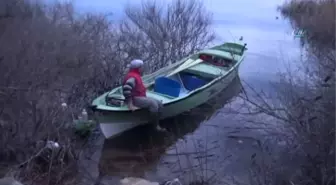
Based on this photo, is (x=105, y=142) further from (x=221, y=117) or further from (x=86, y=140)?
(x=221, y=117)

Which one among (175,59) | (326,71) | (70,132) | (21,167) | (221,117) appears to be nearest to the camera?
(21,167)

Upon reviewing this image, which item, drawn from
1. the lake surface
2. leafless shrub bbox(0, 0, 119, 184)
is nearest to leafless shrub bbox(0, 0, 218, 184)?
leafless shrub bbox(0, 0, 119, 184)

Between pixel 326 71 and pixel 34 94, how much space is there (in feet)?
16.5

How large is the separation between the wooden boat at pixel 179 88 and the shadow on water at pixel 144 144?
34 centimetres

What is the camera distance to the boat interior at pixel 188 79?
37.2ft

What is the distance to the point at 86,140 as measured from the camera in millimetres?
9773

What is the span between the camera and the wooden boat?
9.78 metres

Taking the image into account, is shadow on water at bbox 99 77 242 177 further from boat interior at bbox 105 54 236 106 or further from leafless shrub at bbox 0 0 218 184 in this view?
leafless shrub at bbox 0 0 218 184

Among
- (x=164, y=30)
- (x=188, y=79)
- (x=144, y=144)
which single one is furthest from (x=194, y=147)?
(x=164, y=30)

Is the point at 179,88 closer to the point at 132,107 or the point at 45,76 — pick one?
the point at 132,107

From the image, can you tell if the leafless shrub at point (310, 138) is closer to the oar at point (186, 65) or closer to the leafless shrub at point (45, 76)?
the leafless shrub at point (45, 76)

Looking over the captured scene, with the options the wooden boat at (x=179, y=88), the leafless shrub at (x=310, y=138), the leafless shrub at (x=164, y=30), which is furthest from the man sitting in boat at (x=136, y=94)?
the leafless shrub at (x=164, y=30)

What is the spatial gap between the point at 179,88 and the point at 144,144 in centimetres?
196

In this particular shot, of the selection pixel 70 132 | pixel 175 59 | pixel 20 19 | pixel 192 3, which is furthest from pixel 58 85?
pixel 192 3
